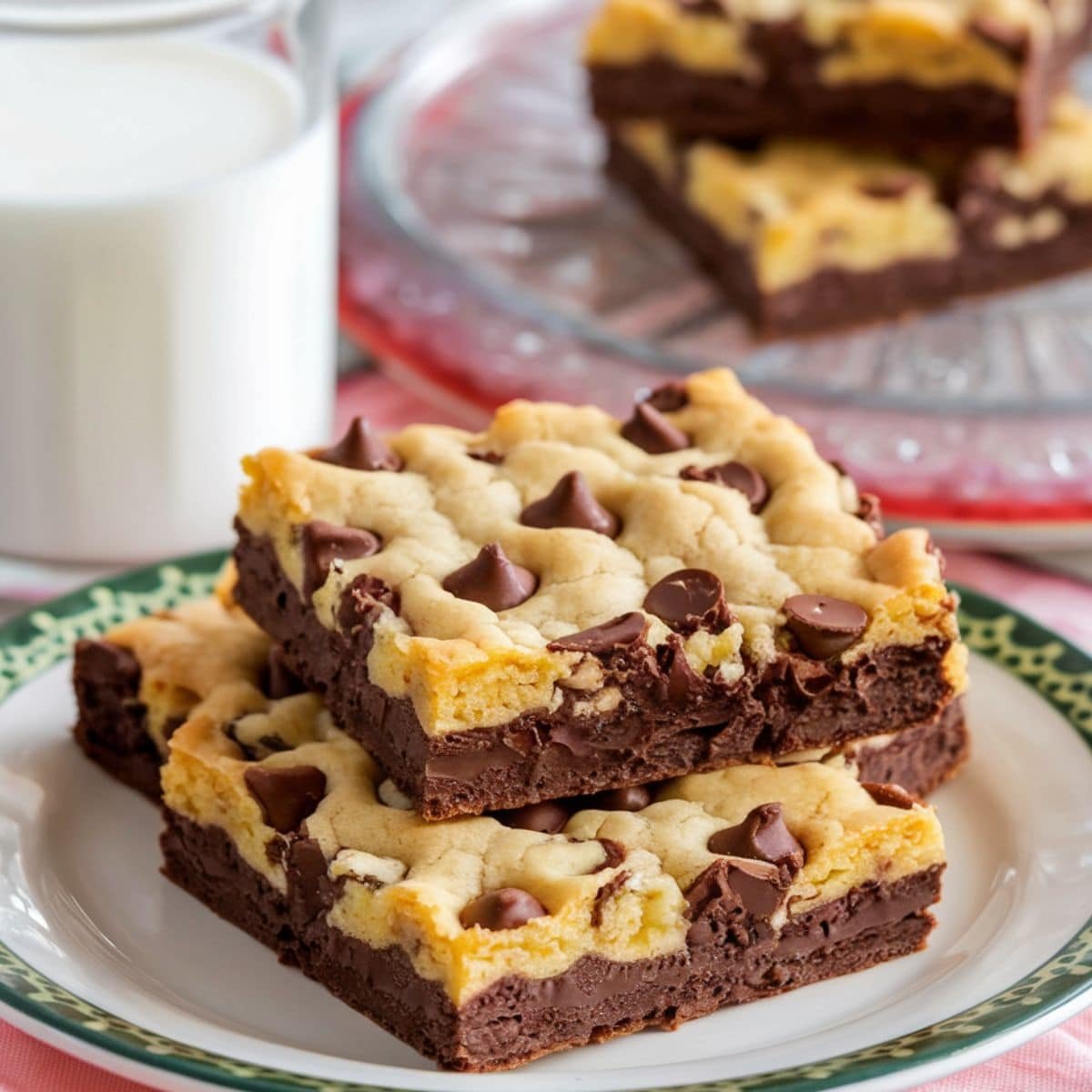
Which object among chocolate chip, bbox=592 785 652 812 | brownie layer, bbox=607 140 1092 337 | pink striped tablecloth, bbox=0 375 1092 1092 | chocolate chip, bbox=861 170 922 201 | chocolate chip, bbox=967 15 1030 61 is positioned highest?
chocolate chip, bbox=967 15 1030 61

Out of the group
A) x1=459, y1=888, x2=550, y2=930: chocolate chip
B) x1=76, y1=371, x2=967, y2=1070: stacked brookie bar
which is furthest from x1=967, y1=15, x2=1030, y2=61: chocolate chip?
x1=459, y1=888, x2=550, y2=930: chocolate chip

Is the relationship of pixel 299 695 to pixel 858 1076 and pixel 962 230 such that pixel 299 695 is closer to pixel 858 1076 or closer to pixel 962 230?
pixel 858 1076

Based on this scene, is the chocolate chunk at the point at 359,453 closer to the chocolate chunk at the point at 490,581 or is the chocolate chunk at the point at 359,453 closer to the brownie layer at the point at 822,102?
the chocolate chunk at the point at 490,581

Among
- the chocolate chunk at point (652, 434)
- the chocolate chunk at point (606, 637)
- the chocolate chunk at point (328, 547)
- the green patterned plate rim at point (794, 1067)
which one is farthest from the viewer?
the chocolate chunk at point (652, 434)

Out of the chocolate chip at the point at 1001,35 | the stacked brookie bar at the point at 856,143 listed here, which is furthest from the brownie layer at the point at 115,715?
the chocolate chip at the point at 1001,35

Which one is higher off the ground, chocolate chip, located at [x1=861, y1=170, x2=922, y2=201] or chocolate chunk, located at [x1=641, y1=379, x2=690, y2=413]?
chocolate chunk, located at [x1=641, y1=379, x2=690, y2=413]

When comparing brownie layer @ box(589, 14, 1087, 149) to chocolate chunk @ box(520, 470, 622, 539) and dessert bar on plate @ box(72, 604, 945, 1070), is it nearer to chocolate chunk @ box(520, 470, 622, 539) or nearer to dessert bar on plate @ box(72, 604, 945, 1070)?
chocolate chunk @ box(520, 470, 622, 539)
